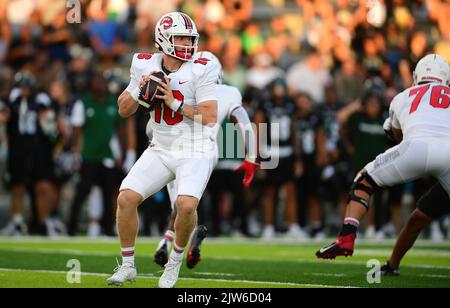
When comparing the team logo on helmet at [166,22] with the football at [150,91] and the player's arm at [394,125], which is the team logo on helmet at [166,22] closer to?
the football at [150,91]

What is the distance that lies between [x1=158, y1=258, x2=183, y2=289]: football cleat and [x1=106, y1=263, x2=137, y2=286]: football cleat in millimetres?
203

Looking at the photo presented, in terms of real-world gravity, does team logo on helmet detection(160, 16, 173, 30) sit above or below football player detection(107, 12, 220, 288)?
above

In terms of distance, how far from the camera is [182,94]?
23.8 feet

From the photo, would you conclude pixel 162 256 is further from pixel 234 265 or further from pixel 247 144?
pixel 247 144

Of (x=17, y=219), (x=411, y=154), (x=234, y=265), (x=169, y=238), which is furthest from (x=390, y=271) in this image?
(x=17, y=219)

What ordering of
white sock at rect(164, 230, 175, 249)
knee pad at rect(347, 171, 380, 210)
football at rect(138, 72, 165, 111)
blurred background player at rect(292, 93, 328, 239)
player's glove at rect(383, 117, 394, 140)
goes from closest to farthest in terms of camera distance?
football at rect(138, 72, 165, 111) < knee pad at rect(347, 171, 380, 210) < player's glove at rect(383, 117, 394, 140) < white sock at rect(164, 230, 175, 249) < blurred background player at rect(292, 93, 328, 239)

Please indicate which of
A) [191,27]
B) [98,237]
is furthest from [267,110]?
[191,27]

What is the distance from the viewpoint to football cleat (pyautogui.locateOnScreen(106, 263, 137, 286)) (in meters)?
7.04

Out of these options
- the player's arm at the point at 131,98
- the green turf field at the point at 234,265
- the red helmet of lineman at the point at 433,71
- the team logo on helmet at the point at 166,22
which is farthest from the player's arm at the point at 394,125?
the player's arm at the point at 131,98

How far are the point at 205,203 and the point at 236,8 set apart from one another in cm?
437

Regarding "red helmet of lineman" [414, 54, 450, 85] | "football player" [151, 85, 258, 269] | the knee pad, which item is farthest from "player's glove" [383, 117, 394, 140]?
"football player" [151, 85, 258, 269]

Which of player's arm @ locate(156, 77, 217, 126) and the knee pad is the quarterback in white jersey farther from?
player's arm @ locate(156, 77, 217, 126)

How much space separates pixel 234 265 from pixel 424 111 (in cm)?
252
